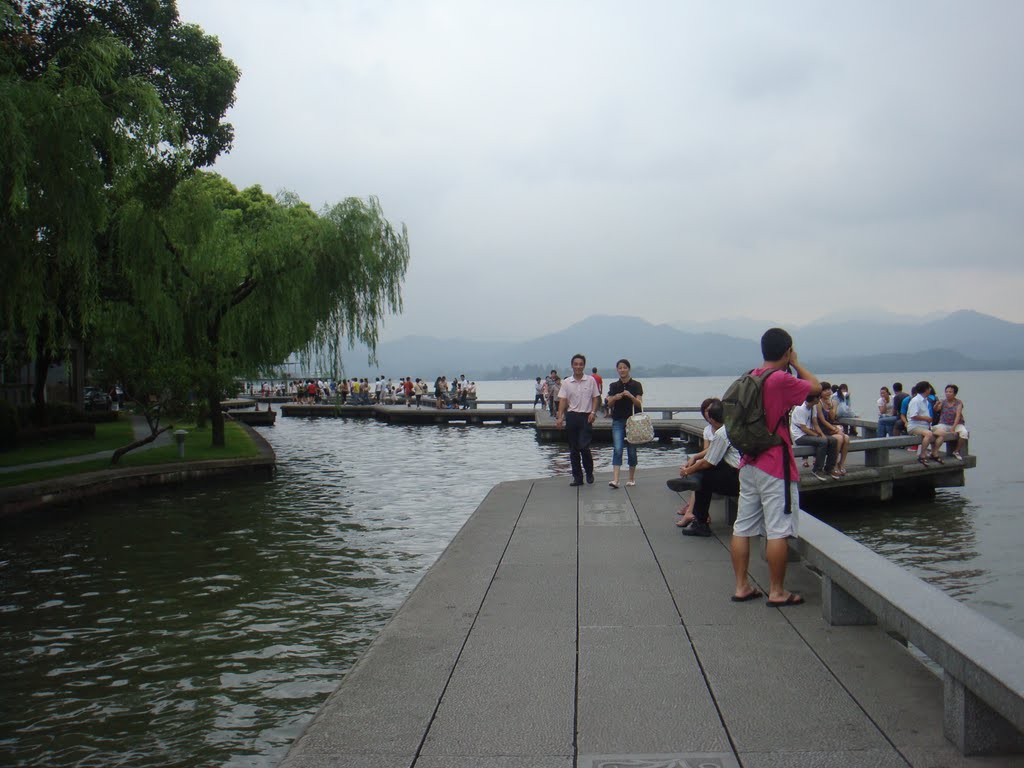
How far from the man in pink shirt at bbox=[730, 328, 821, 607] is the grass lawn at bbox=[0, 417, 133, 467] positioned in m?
16.2

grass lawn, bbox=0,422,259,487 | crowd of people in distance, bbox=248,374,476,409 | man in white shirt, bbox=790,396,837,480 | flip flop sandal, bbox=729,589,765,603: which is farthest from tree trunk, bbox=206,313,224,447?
crowd of people in distance, bbox=248,374,476,409

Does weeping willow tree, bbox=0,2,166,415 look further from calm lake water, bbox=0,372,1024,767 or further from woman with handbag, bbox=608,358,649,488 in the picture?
woman with handbag, bbox=608,358,649,488

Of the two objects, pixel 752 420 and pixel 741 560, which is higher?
pixel 752 420

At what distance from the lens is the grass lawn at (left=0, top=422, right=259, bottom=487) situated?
1518cm

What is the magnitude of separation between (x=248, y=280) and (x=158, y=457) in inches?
197

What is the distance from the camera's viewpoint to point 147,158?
43.8ft

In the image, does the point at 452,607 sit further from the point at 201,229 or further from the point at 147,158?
the point at 201,229

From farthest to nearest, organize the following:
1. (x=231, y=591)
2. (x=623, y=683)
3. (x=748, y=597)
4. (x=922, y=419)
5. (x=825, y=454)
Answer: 1. (x=922, y=419)
2. (x=825, y=454)
3. (x=231, y=591)
4. (x=748, y=597)
5. (x=623, y=683)

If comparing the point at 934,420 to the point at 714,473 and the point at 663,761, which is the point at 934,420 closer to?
the point at 714,473

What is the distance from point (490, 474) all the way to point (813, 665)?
14.6m

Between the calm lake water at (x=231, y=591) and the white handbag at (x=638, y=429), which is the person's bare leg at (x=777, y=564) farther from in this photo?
the white handbag at (x=638, y=429)

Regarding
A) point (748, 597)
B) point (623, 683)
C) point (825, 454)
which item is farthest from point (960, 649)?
Result: point (825, 454)

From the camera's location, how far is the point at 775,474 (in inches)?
221

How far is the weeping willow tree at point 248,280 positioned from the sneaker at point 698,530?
13260 mm
